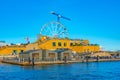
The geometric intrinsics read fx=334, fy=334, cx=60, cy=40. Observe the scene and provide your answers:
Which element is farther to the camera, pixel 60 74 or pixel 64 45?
pixel 64 45


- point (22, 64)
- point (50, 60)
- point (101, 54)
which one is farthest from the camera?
point (101, 54)

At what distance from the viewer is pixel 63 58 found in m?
125

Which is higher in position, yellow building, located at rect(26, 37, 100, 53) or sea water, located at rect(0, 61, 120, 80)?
yellow building, located at rect(26, 37, 100, 53)

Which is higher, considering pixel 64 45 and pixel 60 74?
pixel 64 45

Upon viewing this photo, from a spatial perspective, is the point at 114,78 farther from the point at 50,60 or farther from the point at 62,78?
the point at 50,60

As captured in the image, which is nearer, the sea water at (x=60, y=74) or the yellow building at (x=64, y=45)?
the sea water at (x=60, y=74)

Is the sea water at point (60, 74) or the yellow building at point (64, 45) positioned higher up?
the yellow building at point (64, 45)

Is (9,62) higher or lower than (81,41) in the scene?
lower

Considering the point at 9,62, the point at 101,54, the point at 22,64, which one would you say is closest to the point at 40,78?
the point at 22,64

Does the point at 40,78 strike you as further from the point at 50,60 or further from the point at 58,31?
the point at 58,31

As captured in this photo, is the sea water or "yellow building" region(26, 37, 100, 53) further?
"yellow building" region(26, 37, 100, 53)

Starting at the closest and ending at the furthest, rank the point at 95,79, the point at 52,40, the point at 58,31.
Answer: the point at 95,79
the point at 52,40
the point at 58,31

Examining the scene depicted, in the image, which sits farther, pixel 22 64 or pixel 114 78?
pixel 22 64

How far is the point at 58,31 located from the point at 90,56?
2713 centimetres
